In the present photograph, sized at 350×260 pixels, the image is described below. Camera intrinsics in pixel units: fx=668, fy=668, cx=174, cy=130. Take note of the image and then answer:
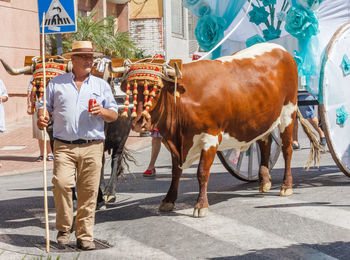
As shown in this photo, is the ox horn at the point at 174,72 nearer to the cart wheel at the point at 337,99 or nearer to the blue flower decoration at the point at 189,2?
the cart wheel at the point at 337,99

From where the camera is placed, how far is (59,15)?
9734 mm

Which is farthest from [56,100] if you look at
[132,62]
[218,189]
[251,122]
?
[218,189]

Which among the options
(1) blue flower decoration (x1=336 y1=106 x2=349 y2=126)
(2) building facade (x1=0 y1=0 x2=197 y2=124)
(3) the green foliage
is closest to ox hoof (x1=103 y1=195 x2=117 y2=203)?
(1) blue flower decoration (x1=336 y1=106 x2=349 y2=126)

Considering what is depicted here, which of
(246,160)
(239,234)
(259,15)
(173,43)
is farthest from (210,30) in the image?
(173,43)

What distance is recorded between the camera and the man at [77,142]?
6059 mm

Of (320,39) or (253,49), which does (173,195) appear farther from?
(320,39)

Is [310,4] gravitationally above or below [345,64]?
above

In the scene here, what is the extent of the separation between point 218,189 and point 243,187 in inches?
13.8

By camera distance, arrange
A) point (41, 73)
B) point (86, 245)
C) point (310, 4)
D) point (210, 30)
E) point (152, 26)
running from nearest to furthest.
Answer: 1. point (86, 245)
2. point (41, 73)
3. point (310, 4)
4. point (210, 30)
5. point (152, 26)

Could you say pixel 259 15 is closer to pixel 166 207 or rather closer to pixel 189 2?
pixel 189 2

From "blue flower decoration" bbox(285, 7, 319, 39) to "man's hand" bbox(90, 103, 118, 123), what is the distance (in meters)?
3.40

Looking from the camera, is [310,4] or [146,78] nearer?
[146,78]

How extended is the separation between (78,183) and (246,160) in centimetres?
376

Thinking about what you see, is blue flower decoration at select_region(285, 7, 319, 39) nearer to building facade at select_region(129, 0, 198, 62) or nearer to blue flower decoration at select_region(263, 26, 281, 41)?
blue flower decoration at select_region(263, 26, 281, 41)
